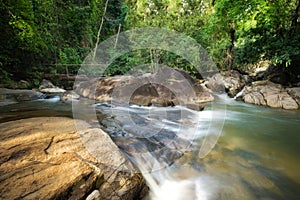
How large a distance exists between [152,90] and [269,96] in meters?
5.65

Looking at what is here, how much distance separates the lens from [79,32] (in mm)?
16234

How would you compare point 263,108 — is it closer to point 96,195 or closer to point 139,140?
point 139,140

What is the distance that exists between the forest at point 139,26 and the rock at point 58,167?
5425mm

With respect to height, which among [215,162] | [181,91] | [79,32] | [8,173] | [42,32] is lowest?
[215,162]

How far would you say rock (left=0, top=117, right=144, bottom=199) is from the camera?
139 cm

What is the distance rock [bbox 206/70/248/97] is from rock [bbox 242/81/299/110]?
78.2 inches

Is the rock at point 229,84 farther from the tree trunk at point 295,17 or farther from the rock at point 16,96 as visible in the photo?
the rock at point 16,96

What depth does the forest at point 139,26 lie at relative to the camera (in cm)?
730

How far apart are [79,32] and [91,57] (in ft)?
8.71

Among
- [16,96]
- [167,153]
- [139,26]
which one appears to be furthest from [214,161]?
[139,26]

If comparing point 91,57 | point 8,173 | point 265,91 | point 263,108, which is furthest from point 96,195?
point 91,57

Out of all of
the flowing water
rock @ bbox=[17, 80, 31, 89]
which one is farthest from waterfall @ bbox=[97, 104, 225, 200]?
rock @ bbox=[17, 80, 31, 89]

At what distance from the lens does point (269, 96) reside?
7777mm

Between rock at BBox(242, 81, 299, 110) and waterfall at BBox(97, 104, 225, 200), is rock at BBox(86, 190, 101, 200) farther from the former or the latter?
rock at BBox(242, 81, 299, 110)
